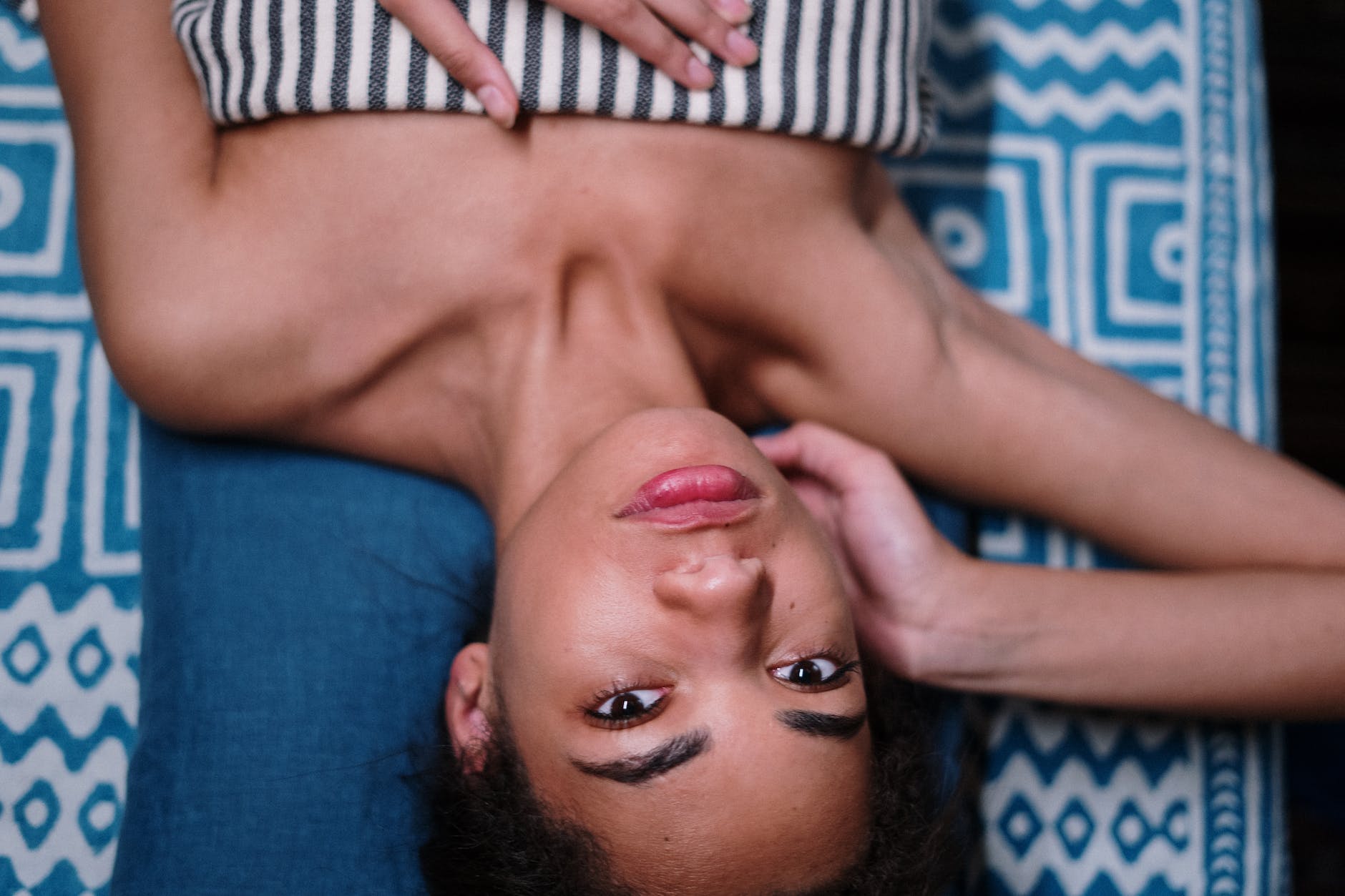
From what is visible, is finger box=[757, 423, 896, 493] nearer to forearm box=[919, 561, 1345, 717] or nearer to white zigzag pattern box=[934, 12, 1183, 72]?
forearm box=[919, 561, 1345, 717]

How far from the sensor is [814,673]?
2.93ft

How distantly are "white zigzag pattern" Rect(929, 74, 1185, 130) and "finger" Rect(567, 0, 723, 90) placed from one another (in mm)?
558

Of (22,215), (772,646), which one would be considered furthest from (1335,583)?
(22,215)

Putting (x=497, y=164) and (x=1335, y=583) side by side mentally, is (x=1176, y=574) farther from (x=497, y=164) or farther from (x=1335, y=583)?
(x=497, y=164)

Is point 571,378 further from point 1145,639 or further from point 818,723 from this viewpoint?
point 1145,639

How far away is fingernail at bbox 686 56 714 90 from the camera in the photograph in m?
1.01

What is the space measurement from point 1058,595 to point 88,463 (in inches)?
45.8

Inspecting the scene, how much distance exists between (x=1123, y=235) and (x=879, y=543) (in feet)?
1.97

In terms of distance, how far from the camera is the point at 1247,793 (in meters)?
1.28

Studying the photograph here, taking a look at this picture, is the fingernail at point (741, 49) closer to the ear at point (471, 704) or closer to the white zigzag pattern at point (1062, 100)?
the white zigzag pattern at point (1062, 100)

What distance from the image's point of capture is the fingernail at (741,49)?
3.34 feet

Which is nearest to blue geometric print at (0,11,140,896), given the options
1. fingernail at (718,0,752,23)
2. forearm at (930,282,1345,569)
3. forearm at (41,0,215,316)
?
forearm at (41,0,215,316)

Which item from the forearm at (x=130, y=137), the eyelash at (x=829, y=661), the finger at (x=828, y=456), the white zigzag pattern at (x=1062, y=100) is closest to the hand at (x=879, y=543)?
the finger at (x=828, y=456)

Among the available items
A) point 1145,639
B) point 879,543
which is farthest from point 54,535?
point 1145,639
